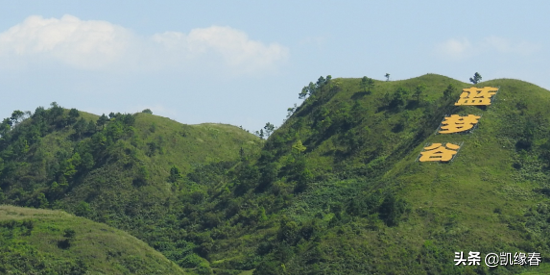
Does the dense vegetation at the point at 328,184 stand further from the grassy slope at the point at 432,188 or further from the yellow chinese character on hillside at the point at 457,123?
the yellow chinese character on hillside at the point at 457,123

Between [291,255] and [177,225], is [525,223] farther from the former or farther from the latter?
[177,225]

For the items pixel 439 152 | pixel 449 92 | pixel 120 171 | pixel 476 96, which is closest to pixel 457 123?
pixel 439 152

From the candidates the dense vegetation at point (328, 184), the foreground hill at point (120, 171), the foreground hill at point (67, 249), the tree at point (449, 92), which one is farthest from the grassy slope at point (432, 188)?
the foreground hill at point (120, 171)

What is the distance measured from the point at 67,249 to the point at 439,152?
222 ft

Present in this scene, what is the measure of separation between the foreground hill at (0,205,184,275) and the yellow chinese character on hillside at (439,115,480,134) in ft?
189

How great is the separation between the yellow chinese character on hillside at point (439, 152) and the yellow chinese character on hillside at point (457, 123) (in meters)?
4.79

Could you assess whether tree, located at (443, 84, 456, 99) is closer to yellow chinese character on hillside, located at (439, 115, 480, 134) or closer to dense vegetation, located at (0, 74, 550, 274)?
dense vegetation, located at (0, 74, 550, 274)

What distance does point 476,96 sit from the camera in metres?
153

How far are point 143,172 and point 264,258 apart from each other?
54658 mm

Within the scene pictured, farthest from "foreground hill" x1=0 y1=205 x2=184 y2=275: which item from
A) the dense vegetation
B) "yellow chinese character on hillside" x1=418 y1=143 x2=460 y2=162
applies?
"yellow chinese character on hillside" x1=418 y1=143 x2=460 y2=162

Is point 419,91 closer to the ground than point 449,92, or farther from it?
farther from it

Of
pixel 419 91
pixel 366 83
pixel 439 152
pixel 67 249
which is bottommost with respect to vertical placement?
pixel 67 249

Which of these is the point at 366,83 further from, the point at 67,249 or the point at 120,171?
the point at 67,249

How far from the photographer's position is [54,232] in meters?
116
